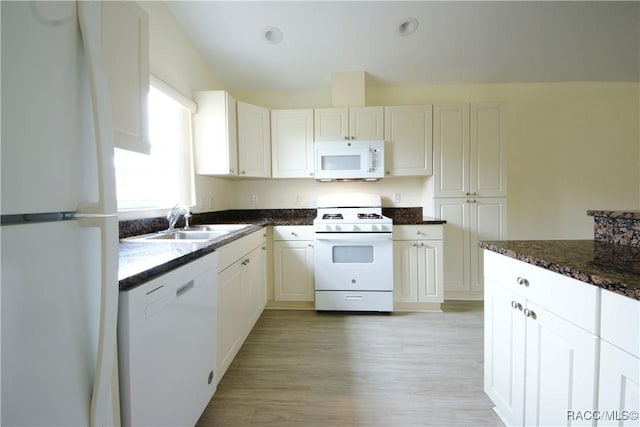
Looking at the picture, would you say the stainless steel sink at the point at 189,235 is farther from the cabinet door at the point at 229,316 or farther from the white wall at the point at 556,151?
the white wall at the point at 556,151

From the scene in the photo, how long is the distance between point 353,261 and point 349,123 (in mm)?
1467

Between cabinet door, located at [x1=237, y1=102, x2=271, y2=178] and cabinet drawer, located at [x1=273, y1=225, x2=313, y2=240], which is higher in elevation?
cabinet door, located at [x1=237, y1=102, x2=271, y2=178]

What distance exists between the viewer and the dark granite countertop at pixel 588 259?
0.72 m

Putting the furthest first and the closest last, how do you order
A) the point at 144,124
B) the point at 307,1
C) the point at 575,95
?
1. the point at 575,95
2. the point at 307,1
3. the point at 144,124

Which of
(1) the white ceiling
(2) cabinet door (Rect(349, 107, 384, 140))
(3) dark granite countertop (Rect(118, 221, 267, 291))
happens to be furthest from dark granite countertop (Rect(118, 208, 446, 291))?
(1) the white ceiling

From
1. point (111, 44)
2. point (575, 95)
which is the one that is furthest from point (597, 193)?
point (111, 44)

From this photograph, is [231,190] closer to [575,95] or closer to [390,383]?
[390,383]

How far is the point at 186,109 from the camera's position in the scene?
7.66ft

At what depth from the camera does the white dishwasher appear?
783mm

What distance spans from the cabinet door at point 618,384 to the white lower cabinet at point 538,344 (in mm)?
22

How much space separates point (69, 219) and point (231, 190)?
9.12 feet

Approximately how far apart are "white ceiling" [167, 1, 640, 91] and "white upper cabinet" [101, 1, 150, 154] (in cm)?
130

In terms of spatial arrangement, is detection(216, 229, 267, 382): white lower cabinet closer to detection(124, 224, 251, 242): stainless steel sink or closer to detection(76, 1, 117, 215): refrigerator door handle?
detection(124, 224, 251, 242): stainless steel sink

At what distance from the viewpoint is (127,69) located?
108 cm
